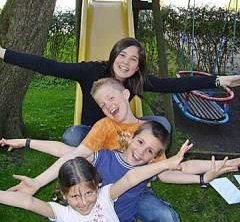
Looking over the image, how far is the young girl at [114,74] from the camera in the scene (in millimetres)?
3086

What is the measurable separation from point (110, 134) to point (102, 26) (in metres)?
2.59

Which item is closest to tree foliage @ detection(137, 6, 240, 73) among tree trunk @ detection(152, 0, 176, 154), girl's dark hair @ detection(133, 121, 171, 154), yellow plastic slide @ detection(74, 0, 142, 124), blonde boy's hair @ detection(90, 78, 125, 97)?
yellow plastic slide @ detection(74, 0, 142, 124)

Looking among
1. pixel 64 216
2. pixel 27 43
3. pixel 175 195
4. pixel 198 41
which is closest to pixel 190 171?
pixel 64 216

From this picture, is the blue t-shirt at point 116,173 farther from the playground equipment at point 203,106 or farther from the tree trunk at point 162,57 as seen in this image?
the playground equipment at point 203,106

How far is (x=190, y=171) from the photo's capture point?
2.77m

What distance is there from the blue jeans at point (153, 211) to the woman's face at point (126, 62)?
66 cm

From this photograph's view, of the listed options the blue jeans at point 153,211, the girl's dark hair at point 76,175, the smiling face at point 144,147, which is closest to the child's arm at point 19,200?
the girl's dark hair at point 76,175

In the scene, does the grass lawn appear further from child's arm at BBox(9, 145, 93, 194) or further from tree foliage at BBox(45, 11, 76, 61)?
tree foliage at BBox(45, 11, 76, 61)

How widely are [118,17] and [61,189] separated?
3.25 metres

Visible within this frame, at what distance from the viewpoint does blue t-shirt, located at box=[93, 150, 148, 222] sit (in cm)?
273

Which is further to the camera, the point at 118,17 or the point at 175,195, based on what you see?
the point at 118,17

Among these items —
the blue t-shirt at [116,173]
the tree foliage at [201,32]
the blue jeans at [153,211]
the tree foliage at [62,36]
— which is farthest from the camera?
the tree foliage at [62,36]

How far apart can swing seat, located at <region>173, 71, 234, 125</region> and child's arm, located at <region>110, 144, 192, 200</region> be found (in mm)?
3779

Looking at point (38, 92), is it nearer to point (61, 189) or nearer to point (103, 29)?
point (103, 29)
